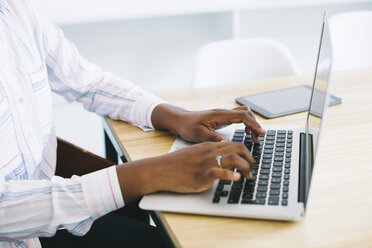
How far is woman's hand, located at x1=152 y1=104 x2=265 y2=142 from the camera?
81 cm

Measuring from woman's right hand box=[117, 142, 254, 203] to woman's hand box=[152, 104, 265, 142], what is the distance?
0.51 feet

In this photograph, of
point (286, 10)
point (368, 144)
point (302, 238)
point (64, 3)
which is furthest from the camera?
point (286, 10)

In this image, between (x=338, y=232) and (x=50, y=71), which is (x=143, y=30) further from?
(x=338, y=232)

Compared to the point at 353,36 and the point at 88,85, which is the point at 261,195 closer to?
the point at 88,85

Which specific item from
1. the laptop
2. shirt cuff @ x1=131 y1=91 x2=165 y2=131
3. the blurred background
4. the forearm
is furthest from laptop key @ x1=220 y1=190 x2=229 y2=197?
the blurred background

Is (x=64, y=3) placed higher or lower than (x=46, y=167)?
higher

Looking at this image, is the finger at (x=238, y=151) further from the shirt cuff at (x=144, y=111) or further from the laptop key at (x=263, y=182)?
the shirt cuff at (x=144, y=111)

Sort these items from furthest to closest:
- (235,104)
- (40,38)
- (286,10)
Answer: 1. (286,10)
2. (235,104)
3. (40,38)

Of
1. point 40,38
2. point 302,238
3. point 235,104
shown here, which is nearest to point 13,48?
point 40,38

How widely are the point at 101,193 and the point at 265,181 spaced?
26 cm

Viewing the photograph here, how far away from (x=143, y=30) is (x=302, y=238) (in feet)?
6.43

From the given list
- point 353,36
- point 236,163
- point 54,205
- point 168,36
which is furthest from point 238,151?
point 168,36

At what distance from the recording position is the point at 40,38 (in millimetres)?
944

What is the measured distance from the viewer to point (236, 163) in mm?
618
